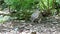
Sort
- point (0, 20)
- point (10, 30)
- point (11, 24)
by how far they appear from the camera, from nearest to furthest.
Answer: point (10, 30) < point (11, 24) < point (0, 20)

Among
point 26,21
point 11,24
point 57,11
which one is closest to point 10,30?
point 11,24

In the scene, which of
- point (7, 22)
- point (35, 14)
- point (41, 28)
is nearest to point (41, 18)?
point (35, 14)

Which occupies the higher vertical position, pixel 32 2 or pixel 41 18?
pixel 32 2


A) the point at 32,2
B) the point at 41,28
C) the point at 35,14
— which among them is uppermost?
the point at 32,2

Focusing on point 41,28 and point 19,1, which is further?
point 19,1

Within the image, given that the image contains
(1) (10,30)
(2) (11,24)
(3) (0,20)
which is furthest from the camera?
(3) (0,20)

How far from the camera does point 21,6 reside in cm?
467

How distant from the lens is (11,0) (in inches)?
179

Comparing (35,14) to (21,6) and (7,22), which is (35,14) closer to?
(21,6)

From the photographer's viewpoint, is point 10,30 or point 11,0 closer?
point 10,30

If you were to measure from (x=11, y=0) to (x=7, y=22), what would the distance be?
22.2 inches

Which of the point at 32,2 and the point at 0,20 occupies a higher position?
the point at 32,2

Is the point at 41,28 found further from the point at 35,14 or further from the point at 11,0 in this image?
the point at 11,0

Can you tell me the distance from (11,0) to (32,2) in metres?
0.54
